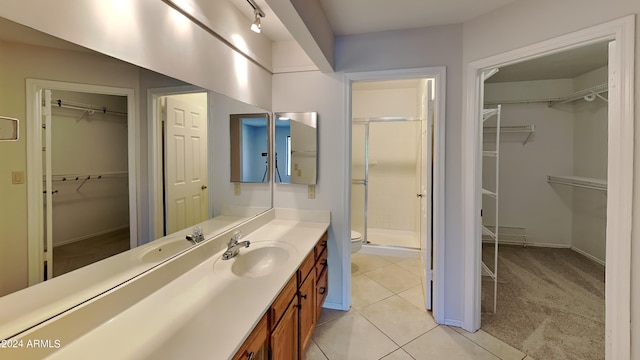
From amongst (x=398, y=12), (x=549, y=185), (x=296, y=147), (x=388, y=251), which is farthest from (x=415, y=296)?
(x=549, y=185)

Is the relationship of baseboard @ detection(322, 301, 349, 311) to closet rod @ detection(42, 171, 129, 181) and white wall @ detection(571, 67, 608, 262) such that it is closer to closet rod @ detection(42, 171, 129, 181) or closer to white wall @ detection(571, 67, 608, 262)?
closet rod @ detection(42, 171, 129, 181)

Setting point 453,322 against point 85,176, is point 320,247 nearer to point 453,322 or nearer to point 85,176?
point 453,322

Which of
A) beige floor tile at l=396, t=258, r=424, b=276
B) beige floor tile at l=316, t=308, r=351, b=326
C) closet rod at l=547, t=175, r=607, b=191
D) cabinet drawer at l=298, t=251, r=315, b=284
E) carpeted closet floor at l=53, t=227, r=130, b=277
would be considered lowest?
beige floor tile at l=316, t=308, r=351, b=326

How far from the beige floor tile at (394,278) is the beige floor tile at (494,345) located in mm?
708

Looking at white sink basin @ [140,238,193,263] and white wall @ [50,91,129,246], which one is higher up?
white wall @ [50,91,129,246]

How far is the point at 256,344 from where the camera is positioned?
40.1 inches

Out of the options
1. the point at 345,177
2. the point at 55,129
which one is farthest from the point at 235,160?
the point at 55,129

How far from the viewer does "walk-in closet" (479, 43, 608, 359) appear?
2658mm

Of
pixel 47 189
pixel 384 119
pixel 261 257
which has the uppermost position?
pixel 384 119

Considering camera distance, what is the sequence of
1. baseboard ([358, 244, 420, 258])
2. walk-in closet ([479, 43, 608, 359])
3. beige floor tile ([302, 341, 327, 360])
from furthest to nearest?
baseboard ([358, 244, 420, 258]), walk-in closet ([479, 43, 608, 359]), beige floor tile ([302, 341, 327, 360])

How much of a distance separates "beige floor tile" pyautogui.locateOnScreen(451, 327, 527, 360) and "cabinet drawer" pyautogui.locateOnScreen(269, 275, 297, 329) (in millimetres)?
1544

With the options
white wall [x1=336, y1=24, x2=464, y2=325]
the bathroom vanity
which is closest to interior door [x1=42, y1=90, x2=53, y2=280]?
the bathroom vanity

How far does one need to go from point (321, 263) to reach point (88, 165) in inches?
63.3

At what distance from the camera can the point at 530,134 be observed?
12.8ft
